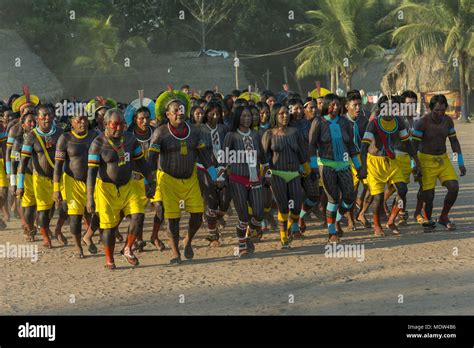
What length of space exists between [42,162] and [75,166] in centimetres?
100

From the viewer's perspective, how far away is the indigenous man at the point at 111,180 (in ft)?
32.1

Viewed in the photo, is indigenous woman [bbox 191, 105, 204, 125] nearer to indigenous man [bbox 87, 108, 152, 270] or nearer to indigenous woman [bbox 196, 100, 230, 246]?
indigenous woman [bbox 196, 100, 230, 246]

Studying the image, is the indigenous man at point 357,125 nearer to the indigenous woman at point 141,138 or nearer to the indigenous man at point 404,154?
the indigenous man at point 404,154

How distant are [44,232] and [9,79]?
31828 mm

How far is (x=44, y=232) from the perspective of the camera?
1175 centimetres

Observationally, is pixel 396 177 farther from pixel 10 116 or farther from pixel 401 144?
pixel 10 116

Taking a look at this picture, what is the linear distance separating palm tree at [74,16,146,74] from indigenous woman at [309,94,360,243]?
36187 mm

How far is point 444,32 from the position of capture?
38688 mm

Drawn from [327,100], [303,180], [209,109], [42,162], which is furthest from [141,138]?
Result: [327,100]

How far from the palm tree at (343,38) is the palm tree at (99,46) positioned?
10.7 metres

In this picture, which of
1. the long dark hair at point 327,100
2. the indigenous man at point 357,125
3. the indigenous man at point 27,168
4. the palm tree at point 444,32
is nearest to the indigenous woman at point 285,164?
the long dark hair at point 327,100

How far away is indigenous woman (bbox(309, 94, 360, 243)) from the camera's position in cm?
1109

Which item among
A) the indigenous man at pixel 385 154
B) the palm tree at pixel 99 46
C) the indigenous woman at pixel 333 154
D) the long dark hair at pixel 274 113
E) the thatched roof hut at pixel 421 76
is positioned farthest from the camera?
the palm tree at pixel 99 46

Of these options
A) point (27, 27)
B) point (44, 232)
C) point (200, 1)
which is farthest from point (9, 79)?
point (44, 232)
